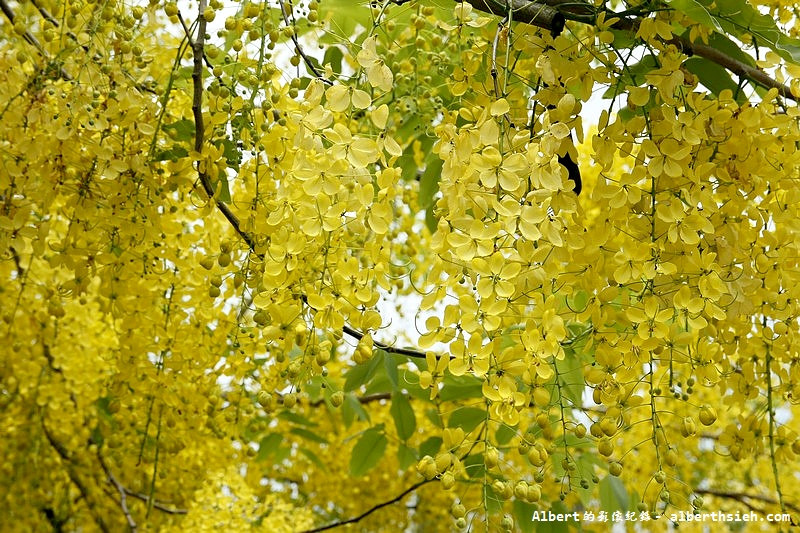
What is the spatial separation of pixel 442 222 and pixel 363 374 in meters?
0.62

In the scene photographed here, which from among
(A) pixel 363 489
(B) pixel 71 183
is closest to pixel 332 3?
(B) pixel 71 183

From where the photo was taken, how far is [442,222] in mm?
778

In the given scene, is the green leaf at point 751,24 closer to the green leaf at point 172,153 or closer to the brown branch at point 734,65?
the brown branch at point 734,65

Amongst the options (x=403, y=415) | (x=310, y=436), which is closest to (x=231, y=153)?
(x=403, y=415)

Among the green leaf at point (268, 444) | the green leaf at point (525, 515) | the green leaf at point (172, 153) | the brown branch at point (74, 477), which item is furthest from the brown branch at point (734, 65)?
the brown branch at point (74, 477)

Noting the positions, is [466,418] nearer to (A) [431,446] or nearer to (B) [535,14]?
(A) [431,446]

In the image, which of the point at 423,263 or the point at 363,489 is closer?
the point at 423,263

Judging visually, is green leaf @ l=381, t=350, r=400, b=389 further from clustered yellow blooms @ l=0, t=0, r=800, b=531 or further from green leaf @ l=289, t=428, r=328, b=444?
green leaf @ l=289, t=428, r=328, b=444

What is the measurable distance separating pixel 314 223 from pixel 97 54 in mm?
495

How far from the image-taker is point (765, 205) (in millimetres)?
995

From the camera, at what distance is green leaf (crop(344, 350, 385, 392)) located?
1312 mm

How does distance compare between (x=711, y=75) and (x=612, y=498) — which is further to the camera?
(x=612, y=498)

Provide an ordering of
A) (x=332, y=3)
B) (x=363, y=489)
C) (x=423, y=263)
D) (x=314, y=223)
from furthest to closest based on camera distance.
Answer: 1. (x=363, y=489)
2. (x=423, y=263)
3. (x=332, y=3)
4. (x=314, y=223)

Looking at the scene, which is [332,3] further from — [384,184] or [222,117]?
[384,184]
